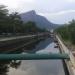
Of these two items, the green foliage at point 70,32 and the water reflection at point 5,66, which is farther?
the green foliage at point 70,32

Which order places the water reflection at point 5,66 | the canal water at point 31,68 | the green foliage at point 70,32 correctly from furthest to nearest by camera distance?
the green foliage at point 70,32
the water reflection at point 5,66
the canal water at point 31,68

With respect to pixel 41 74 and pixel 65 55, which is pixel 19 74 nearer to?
pixel 41 74

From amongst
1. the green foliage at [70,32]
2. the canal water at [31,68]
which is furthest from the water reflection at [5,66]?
the green foliage at [70,32]

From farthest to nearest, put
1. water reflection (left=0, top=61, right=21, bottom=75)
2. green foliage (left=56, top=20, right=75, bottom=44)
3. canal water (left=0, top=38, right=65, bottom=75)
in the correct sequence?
green foliage (left=56, top=20, right=75, bottom=44)
water reflection (left=0, top=61, right=21, bottom=75)
canal water (left=0, top=38, right=65, bottom=75)

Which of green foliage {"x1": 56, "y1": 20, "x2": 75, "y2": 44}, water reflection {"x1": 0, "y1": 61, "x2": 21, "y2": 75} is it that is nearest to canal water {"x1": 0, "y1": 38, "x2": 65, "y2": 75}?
water reflection {"x1": 0, "y1": 61, "x2": 21, "y2": 75}

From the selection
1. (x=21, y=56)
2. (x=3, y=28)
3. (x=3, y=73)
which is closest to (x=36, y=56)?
(x=21, y=56)

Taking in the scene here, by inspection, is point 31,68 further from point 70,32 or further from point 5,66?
point 70,32

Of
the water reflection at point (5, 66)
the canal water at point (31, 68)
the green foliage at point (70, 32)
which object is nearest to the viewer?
the canal water at point (31, 68)

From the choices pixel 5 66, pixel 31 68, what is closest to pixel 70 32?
pixel 5 66

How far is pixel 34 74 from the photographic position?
17875mm

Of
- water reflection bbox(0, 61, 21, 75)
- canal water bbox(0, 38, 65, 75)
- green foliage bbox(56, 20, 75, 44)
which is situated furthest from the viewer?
green foliage bbox(56, 20, 75, 44)

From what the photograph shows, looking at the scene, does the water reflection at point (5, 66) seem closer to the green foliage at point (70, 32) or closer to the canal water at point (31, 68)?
the canal water at point (31, 68)

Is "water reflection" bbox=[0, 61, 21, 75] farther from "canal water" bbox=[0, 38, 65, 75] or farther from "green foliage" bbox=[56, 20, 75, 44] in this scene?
"green foliage" bbox=[56, 20, 75, 44]

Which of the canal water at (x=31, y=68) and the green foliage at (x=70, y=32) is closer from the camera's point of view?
the canal water at (x=31, y=68)
